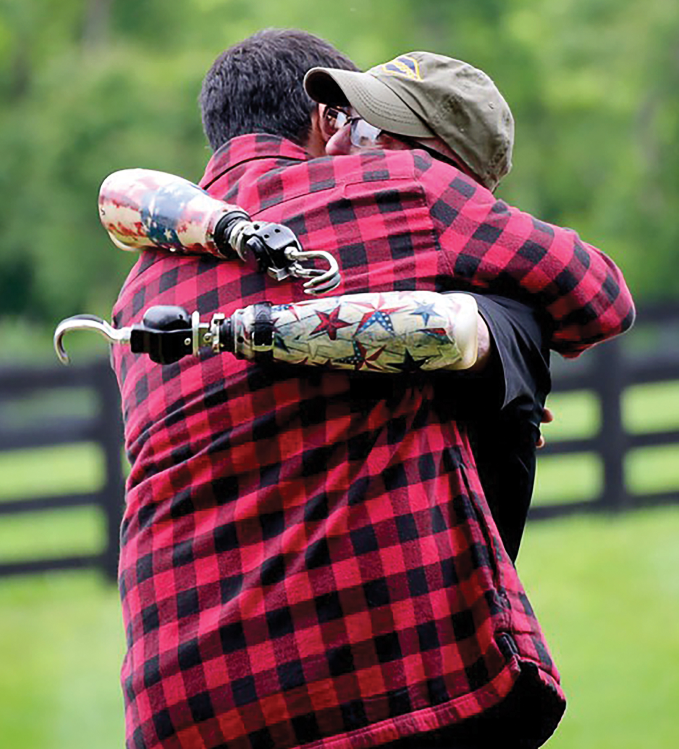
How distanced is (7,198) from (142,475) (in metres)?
16.3

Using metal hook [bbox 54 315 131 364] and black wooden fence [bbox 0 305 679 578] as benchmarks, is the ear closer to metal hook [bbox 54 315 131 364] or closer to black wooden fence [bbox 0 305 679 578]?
metal hook [bbox 54 315 131 364]

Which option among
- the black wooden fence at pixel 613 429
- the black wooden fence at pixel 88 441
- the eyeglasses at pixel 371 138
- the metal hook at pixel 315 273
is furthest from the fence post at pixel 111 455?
the metal hook at pixel 315 273

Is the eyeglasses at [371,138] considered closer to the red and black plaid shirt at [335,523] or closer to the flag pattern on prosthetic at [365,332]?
the red and black plaid shirt at [335,523]

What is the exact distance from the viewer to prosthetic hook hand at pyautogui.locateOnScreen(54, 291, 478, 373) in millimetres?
1364

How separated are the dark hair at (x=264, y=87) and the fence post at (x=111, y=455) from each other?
4730mm

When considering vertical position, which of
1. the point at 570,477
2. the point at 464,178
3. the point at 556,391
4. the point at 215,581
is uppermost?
the point at 464,178

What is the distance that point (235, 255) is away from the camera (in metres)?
1.48

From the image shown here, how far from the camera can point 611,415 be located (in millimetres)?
7000

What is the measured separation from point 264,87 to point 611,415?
554 cm

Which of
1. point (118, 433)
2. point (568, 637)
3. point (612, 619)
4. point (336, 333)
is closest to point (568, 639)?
point (568, 637)

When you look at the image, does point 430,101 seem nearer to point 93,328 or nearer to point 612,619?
point 93,328

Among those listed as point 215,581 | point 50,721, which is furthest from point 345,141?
point 50,721

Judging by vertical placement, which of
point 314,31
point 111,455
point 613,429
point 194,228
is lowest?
point 613,429

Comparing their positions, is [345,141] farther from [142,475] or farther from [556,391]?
[556,391]
